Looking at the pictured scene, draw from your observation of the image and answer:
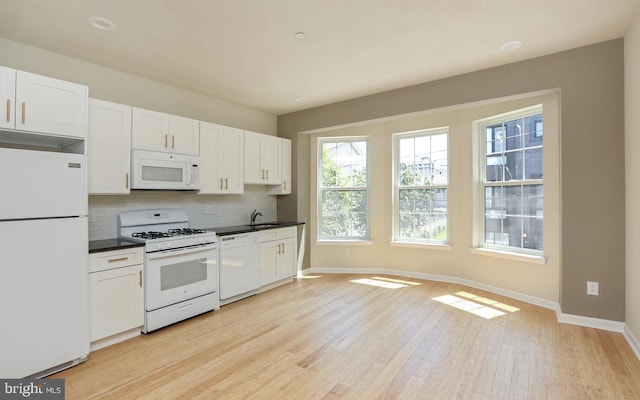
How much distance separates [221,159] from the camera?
4207mm

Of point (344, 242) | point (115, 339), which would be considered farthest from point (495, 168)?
point (115, 339)

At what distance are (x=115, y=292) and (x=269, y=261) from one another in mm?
2002

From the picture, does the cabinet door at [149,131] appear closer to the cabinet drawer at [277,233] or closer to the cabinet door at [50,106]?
the cabinet door at [50,106]

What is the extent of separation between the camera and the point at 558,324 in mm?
3209

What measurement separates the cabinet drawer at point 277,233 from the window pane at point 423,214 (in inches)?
70.5

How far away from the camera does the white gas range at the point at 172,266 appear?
3.12 meters

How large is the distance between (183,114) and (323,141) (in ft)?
7.59

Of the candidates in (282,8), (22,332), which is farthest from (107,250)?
(282,8)

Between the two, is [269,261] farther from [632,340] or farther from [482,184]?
[632,340]

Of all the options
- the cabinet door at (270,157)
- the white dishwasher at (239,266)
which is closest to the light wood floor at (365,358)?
the white dishwasher at (239,266)

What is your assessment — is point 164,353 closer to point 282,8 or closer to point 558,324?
point 282,8

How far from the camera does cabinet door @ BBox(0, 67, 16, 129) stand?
220 centimetres

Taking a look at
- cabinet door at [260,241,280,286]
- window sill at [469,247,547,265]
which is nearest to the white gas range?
cabinet door at [260,241,280,286]

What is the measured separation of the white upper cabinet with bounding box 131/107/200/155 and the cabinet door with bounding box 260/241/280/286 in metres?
1.56
